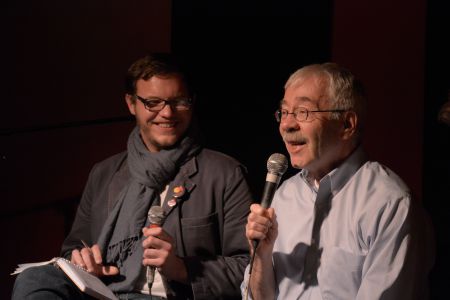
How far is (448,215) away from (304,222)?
3.24 ft

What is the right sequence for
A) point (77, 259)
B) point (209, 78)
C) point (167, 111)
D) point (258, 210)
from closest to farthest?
point (258, 210)
point (77, 259)
point (167, 111)
point (209, 78)

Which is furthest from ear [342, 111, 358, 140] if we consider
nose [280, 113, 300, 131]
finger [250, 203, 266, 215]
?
finger [250, 203, 266, 215]

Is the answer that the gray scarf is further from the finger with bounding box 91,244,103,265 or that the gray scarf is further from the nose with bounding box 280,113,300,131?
the nose with bounding box 280,113,300,131

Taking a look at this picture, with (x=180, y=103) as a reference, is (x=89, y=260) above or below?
below

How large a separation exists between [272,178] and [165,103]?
2.55 feet

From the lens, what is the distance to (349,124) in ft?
7.63

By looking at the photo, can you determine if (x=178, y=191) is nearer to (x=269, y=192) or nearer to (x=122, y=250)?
(x=122, y=250)

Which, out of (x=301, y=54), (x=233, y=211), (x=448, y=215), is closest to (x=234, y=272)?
(x=233, y=211)

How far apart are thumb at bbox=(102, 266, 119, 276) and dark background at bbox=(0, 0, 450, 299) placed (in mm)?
820

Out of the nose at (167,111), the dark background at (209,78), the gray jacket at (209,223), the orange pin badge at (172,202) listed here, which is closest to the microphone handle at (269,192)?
the gray jacket at (209,223)

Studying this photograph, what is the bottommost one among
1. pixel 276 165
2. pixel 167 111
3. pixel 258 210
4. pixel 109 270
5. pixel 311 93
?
pixel 109 270

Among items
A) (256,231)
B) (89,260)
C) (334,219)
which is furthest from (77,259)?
(334,219)

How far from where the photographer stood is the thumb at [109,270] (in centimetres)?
271

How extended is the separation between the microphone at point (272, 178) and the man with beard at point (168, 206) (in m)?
0.51
